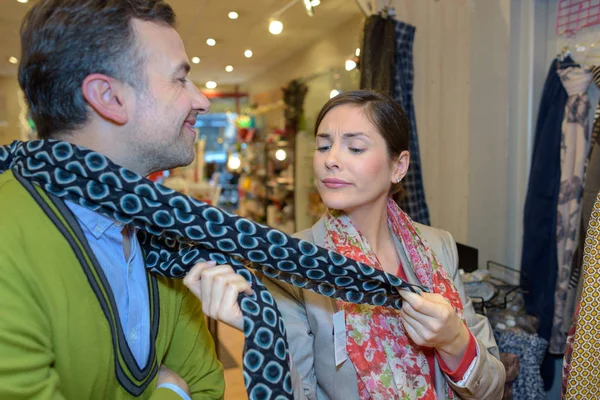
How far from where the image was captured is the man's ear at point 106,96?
3.50 ft

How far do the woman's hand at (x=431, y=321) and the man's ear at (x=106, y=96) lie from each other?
2.62 feet

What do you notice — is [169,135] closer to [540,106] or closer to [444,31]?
[540,106]

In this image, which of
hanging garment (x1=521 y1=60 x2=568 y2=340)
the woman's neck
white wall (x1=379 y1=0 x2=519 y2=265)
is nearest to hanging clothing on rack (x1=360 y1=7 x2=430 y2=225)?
white wall (x1=379 y1=0 x2=519 y2=265)

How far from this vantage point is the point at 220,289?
1.02 m

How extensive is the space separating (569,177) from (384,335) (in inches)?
65.5

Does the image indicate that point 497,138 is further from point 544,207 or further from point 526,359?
point 526,359

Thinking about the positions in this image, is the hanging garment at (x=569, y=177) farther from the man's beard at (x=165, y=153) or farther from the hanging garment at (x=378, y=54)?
the man's beard at (x=165, y=153)

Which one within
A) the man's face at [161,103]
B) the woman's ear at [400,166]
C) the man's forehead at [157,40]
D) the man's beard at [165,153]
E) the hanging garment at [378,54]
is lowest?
the woman's ear at [400,166]

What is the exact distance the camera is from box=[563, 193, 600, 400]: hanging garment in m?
1.57

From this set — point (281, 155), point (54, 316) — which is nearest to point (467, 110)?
point (54, 316)

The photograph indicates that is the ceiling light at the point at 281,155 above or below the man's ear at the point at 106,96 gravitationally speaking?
below

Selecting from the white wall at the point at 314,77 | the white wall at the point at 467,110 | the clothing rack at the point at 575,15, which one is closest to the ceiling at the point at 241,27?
the white wall at the point at 314,77

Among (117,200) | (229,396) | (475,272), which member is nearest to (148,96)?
(117,200)

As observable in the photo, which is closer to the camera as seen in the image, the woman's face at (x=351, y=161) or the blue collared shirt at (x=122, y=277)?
the blue collared shirt at (x=122, y=277)
